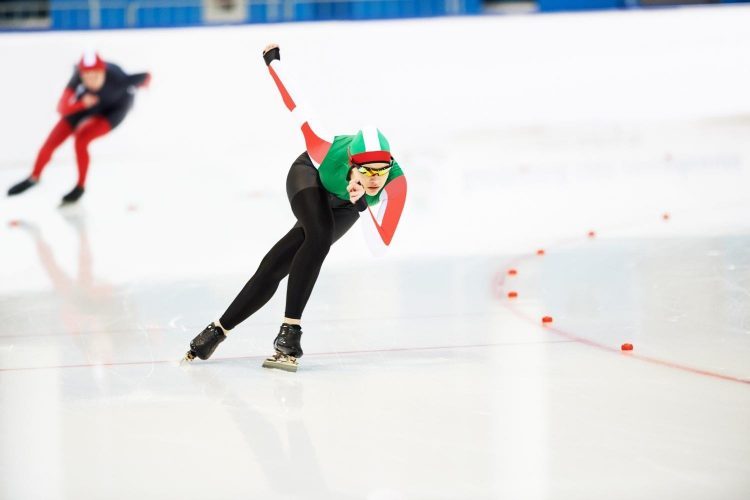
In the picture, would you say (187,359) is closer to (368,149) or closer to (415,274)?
(368,149)

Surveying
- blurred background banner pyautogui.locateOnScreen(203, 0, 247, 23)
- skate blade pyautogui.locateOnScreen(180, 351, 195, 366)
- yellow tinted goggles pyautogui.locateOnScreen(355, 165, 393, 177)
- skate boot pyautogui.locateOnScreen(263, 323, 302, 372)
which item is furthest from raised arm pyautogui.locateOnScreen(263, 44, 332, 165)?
blurred background banner pyautogui.locateOnScreen(203, 0, 247, 23)

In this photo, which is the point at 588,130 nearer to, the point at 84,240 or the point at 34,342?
the point at 84,240

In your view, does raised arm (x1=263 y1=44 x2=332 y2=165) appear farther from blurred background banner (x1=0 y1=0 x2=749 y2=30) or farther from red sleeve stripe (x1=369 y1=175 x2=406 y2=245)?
blurred background banner (x1=0 y1=0 x2=749 y2=30)

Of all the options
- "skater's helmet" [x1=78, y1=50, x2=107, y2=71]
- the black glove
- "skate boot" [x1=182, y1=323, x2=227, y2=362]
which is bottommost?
"skate boot" [x1=182, y1=323, x2=227, y2=362]

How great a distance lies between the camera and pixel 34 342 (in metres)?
4.41

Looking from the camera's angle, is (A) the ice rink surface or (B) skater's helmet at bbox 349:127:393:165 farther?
(B) skater's helmet at bbox 349:127:393:165

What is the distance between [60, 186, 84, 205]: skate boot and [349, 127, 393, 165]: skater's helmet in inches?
232

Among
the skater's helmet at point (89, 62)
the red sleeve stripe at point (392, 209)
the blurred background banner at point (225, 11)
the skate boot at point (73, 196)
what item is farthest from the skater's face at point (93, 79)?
the blurred background banner at point (225, 11)

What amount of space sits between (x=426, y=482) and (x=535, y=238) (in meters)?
4.37

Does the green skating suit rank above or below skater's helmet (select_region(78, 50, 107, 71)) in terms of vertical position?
below

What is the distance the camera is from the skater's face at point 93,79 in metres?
8.70

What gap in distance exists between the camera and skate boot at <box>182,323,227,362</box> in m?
3.99

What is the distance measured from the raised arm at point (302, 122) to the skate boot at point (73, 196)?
5285mm

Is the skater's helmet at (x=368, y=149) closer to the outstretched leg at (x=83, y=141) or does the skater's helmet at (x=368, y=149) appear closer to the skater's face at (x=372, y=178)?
the skater's face at (x=372, y=178)
